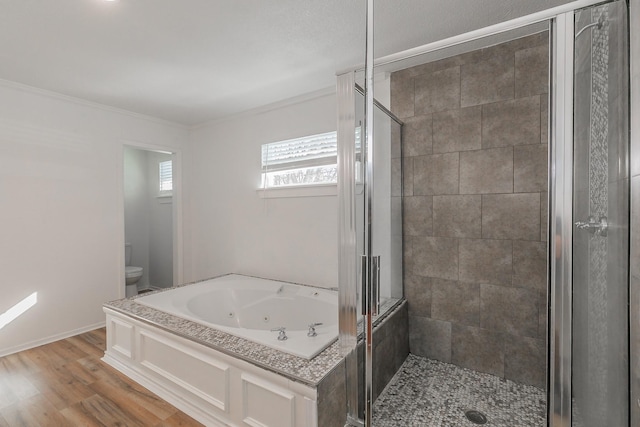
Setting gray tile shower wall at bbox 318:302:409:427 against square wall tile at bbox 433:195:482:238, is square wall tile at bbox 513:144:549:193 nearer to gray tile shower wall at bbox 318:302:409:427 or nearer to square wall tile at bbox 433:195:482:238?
square wall tile at bbox 433:195:482:238

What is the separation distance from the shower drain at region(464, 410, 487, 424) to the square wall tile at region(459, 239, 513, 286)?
0.78m

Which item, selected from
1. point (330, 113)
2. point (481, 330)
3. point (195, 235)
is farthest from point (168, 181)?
point (481, 330)

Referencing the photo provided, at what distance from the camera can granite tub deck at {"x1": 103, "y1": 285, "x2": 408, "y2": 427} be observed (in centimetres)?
133

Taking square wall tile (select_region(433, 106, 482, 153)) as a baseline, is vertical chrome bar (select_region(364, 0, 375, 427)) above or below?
below

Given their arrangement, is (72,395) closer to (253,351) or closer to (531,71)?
(253,351)

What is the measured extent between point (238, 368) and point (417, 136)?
6.26 feet

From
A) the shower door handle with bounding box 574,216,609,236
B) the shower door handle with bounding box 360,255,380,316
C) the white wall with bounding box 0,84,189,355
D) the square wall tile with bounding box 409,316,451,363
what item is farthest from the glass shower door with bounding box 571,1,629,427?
the white wall with bounding box 0,84,189,355

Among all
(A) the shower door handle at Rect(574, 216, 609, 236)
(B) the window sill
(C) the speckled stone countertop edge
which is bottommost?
(C) the speckled stone countertop edge

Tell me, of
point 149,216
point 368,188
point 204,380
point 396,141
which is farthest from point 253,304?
point 149,216

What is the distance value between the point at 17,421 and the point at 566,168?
2950 millimetres

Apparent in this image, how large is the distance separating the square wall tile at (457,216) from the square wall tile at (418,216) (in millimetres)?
42

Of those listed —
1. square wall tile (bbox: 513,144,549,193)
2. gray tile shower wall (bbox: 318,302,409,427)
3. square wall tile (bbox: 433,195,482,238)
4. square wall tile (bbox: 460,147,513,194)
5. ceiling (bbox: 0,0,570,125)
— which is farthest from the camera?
square wall tile (bbox: 433,195,482,238)

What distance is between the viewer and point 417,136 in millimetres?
2211

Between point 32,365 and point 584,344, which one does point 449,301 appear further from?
point 32,365
